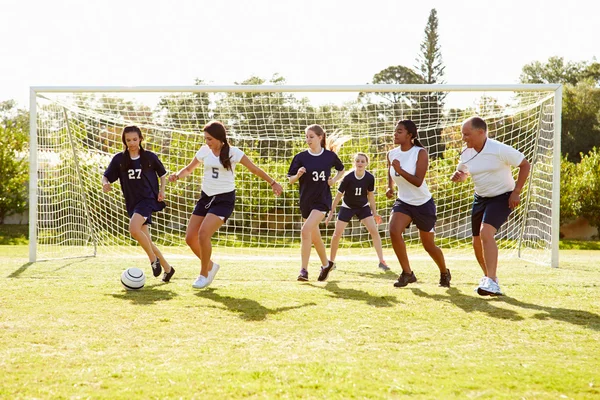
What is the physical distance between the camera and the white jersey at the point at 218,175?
252 inches

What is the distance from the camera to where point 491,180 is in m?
5.90

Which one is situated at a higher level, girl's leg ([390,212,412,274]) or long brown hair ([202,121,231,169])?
long brown hair ([202,121,231,169])

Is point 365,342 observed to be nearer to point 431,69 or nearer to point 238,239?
point 238,239

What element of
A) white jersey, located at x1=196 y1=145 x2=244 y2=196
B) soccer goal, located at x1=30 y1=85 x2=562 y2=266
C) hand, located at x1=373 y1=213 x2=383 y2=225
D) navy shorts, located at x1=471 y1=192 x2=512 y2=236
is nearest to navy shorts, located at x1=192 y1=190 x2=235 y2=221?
white jersey, located at x1=196 y1=145 x2=244 y2=196

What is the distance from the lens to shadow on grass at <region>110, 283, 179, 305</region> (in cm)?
566

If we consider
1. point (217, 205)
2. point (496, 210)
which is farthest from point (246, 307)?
point (496, 210)

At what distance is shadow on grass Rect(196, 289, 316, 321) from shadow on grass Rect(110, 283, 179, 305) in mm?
319

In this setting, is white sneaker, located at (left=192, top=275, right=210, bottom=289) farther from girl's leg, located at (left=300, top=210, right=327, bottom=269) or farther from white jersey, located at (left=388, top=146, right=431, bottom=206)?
white jersey, located at (left=388, top=146, right=431, bottom=206)

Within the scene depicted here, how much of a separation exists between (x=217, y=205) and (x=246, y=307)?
1.38 metres

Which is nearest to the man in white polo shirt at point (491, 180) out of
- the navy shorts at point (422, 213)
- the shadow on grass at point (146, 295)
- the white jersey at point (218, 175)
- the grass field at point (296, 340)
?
the grass field at point (296, 340)

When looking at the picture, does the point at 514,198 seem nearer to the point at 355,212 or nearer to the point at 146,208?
the point at 355,212

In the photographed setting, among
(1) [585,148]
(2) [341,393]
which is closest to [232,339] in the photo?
(2) [341,393]

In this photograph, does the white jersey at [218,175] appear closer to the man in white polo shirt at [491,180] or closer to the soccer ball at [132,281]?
the soccer ball at [132,281]

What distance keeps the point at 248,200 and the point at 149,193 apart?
6.44m
